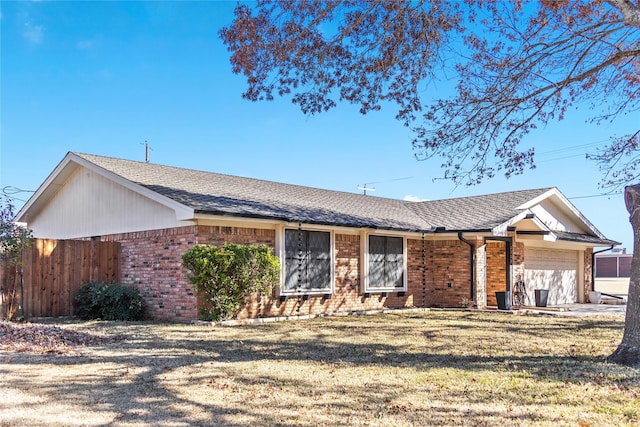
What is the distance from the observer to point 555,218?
21.7 meters

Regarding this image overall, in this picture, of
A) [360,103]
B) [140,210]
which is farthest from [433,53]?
[140,210]

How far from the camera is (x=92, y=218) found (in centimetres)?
1608

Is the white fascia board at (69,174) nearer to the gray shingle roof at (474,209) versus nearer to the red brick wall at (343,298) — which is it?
the red brick wall at (343,298)

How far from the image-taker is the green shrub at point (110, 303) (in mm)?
13242

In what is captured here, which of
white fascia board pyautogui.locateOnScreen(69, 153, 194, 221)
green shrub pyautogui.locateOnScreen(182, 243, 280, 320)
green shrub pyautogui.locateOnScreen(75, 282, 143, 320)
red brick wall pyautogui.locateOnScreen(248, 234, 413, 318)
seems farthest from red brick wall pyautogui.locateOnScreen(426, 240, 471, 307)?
green shrub pyautogui.locateOnScreen(75, 282, 143, 320)

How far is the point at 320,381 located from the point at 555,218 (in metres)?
18.1

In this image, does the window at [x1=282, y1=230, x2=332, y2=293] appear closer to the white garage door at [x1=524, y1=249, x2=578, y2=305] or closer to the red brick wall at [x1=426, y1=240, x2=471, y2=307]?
the red brick wall at [x1=426, y1=240, x2=471, y2=307]

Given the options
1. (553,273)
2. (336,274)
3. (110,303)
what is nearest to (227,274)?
(110,303)

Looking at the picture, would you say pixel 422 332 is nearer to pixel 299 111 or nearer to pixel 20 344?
pixel 299 111

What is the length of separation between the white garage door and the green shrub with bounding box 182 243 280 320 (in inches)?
459

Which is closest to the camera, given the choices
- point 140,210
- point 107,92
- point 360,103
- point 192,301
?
point 360,103

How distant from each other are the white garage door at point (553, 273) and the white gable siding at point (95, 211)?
1369 centimetres

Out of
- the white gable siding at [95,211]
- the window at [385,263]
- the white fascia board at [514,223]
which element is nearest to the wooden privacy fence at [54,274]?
the white gable siding at [95,211]

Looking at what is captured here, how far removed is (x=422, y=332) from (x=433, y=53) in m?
5.61
